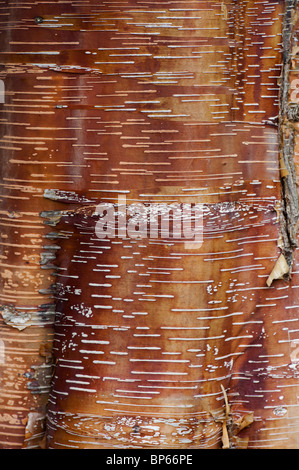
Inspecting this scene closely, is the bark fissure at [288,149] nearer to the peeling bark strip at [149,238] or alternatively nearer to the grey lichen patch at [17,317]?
the peeling bark strip at [149,238]

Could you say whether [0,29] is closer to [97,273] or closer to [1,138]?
[1,138]

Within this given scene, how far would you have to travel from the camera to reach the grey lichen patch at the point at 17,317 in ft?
4.47

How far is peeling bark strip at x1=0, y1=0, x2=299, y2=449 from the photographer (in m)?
1.27

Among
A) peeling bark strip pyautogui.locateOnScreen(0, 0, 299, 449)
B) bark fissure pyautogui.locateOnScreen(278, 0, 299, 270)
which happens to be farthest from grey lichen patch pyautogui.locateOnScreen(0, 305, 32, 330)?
bark fissure pyautogui.locateOnScreen(278, 0, 299, 270)

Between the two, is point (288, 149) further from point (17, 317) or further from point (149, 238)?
point (17, 317)

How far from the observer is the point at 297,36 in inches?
53.7

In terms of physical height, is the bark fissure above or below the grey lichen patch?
above

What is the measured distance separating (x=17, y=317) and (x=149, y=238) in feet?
1.22

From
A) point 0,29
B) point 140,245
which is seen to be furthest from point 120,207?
point 0,29

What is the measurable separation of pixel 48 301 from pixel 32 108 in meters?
0.45

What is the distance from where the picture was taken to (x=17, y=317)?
1.36m

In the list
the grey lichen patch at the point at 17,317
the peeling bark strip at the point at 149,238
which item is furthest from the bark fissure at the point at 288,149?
the grey lichen patch at the point at 17,317

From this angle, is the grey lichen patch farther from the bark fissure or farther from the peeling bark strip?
the bark fissure

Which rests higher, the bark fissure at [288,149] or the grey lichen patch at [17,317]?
the bark fissure at [288,149]
